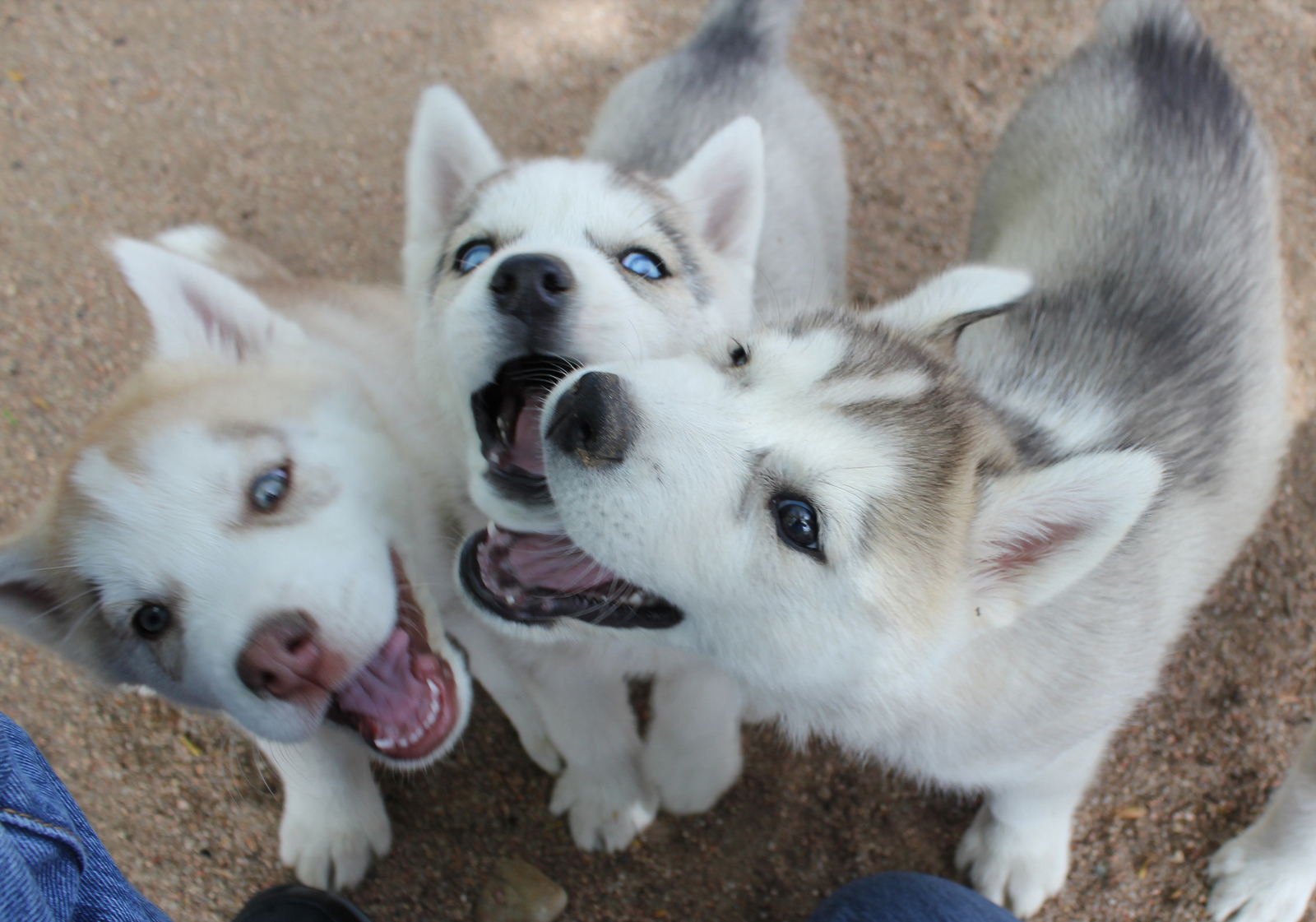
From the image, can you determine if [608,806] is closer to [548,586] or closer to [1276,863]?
[548,586]

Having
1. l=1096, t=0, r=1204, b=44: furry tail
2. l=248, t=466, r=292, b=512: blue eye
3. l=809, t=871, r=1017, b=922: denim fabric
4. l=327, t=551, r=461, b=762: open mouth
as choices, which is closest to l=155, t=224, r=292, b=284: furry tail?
l=248, t=466, r=292, b=512: blue eye

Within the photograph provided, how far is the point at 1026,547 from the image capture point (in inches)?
67.5

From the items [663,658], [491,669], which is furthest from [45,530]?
[663,658]

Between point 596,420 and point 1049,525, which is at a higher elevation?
point 1049,525

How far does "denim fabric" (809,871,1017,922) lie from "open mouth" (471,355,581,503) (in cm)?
154

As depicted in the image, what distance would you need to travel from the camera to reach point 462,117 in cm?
256

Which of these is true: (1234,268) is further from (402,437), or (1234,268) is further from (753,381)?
(402,437)

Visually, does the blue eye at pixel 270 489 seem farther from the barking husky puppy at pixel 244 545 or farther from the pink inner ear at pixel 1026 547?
the pink inner ear at pixel 1026 547

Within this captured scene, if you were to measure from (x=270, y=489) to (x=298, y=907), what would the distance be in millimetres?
1501

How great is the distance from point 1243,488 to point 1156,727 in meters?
1.03

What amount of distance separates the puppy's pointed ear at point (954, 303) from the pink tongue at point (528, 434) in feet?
2.94

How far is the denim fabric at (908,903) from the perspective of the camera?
7.68 feet

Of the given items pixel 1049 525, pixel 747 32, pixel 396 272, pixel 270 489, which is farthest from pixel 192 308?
pixel 747 32

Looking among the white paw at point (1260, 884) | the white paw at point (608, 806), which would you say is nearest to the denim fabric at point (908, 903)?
the white paw at point (608, 806)
